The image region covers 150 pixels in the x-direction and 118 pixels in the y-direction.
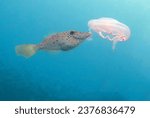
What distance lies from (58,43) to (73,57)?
139 millimetres

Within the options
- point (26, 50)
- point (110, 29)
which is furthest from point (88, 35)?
point (26, 50)

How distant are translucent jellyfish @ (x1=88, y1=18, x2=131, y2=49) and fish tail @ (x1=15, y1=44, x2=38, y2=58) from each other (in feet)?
1.34

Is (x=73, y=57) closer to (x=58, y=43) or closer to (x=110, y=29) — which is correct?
(x=58, y=43)

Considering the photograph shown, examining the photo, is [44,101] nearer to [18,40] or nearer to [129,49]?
[18,40]

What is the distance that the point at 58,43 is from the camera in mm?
2043

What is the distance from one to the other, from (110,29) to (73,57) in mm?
314

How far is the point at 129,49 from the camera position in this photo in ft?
6.82

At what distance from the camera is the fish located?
2035 mm

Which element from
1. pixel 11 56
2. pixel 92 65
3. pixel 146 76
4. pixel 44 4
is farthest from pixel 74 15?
pixel 146 76

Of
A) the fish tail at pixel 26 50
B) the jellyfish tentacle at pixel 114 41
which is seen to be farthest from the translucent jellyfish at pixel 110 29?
the fish tail at pixel 26 50

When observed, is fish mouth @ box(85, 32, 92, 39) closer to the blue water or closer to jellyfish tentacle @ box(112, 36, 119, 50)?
the blue water

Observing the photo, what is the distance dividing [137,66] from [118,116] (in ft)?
1.21

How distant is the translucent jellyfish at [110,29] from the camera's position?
2.04 m

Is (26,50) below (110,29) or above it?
below
